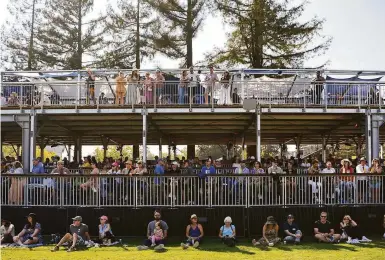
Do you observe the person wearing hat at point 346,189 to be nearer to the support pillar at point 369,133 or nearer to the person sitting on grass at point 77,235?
the support pillar at point 369,133

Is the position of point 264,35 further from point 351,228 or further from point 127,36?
point 351,228

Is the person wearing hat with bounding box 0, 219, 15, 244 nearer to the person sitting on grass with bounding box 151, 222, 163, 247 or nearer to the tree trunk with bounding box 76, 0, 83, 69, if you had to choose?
the person sitting on grass with bounding box 151, 222, 163, 247

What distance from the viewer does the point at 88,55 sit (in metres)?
38.2

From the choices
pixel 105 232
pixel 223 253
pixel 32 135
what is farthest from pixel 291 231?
pixel 32 135

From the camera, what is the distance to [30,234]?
637 inches

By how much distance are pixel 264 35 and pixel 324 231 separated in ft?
63.6

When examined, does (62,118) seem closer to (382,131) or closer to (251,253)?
(251,253)

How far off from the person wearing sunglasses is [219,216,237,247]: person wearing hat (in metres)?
2.45

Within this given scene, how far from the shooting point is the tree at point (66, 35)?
38.2m

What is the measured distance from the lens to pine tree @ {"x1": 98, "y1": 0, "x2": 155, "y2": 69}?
3625 cm

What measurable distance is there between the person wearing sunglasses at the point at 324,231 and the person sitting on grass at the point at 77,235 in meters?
6.63

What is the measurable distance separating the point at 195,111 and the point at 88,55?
60.6ft

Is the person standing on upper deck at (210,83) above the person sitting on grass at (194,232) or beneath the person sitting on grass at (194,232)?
above

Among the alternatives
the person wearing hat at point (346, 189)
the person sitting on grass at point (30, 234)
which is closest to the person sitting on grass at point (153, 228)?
the person sitting on grass at point (30, 234)
